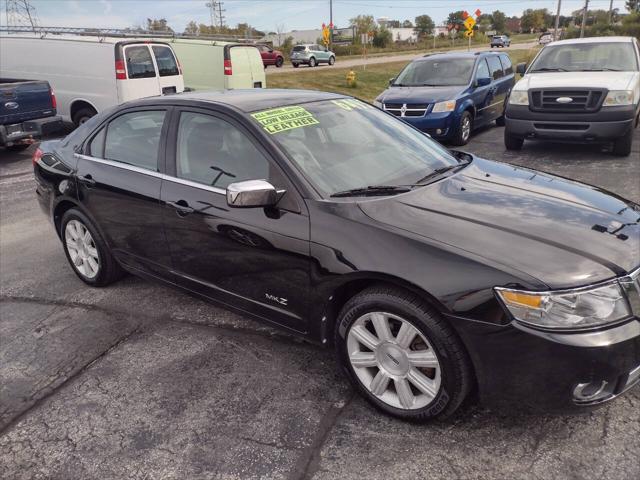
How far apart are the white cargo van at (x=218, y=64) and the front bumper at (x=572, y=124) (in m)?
7.57

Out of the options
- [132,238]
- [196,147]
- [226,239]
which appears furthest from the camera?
[132,238]

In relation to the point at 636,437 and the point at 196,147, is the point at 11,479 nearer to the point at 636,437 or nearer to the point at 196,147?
the point at 196,147

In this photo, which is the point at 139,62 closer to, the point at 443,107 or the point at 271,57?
the point at 443,107

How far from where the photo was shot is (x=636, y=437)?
2492 millimetres

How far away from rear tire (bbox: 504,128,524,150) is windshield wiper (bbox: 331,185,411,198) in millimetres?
6533

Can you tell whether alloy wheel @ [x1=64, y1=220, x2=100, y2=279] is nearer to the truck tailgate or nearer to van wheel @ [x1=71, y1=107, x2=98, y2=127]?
the truck tailgate

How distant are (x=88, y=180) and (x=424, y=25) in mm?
92517

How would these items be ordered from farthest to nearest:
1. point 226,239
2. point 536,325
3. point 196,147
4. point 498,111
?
A: point 498,111 → point 196,147 → point 226,239 → point 536,325

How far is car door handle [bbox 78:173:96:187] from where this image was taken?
4.06m

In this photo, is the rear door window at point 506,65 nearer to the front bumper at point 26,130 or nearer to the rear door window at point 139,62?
the rear door window at point 139,62

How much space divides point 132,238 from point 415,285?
2308 mm

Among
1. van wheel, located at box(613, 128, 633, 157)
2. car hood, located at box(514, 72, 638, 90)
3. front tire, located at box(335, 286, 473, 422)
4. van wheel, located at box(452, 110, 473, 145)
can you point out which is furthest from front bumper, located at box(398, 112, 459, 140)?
front tire, located at box(335, 286, 473, 422)

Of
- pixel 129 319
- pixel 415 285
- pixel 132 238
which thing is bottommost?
pixel 129 319

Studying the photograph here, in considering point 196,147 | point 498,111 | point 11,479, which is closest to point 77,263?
point 196,147
